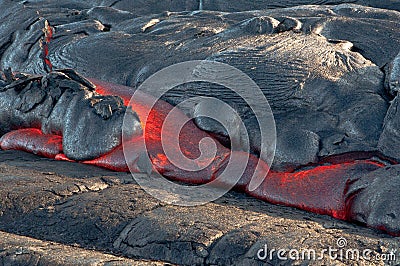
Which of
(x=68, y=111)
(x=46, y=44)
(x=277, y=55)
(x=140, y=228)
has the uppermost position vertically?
(x=277, y=55)

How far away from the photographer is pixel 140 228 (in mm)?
4352

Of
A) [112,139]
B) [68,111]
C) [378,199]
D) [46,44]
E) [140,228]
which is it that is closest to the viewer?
[140,228]

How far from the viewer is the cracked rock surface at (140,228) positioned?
13.3 feet

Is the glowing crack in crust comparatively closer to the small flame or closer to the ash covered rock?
the ash covered rock

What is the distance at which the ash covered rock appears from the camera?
5.62 m

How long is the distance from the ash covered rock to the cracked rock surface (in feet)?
1.80

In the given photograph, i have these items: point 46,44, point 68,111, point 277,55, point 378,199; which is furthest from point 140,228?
point 46,44

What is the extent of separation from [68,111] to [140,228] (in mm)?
1917

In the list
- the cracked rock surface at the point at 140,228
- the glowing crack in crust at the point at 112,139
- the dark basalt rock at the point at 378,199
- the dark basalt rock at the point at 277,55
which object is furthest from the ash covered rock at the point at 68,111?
the dark basalt rock at the point at 378,199

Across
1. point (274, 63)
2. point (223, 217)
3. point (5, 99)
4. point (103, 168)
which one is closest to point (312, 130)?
point (274, 63)

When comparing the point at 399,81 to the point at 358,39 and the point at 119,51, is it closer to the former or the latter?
the point at 358,39

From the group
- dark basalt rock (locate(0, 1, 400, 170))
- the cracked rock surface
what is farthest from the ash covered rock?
the cracked rock surface

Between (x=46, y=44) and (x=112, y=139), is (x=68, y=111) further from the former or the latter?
(x=46, y=44)

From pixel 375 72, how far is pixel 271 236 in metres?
2.36
